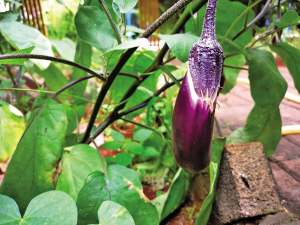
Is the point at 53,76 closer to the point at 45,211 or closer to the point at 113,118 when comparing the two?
the point at 113,118

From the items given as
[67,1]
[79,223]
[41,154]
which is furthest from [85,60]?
[79,223]

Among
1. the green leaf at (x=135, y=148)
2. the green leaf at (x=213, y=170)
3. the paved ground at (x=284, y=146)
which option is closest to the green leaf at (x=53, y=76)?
the green leaf at (x=135, y=148)

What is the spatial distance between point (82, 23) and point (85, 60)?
9.6 inches

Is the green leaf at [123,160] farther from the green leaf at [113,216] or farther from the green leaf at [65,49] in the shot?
the green leaf at [65,49]

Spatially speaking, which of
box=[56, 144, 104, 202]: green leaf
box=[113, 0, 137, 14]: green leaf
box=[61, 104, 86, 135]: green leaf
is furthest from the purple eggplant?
box=[61, 104, 86, 135]: green leaf

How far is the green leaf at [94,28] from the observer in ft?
1.37

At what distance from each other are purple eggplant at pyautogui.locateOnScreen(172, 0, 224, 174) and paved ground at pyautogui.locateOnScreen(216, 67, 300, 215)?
1.11ft

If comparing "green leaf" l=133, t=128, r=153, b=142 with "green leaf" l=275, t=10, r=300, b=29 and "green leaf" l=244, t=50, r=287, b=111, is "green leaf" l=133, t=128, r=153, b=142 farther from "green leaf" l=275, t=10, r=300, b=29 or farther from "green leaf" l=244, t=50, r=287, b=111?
"green leaf" l=275, t=10, r=300, b=29

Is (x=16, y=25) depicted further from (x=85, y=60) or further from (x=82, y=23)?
(x=82, y=23)

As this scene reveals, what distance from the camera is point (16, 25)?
625 mm

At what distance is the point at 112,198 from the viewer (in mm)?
450

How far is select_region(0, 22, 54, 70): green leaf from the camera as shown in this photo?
0.59 meters

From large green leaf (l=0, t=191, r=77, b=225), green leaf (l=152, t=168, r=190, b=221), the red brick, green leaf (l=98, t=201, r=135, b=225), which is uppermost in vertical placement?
large green leaf (l=0, t=191, r=77, b=225)

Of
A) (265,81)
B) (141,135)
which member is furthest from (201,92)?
(141,135)
